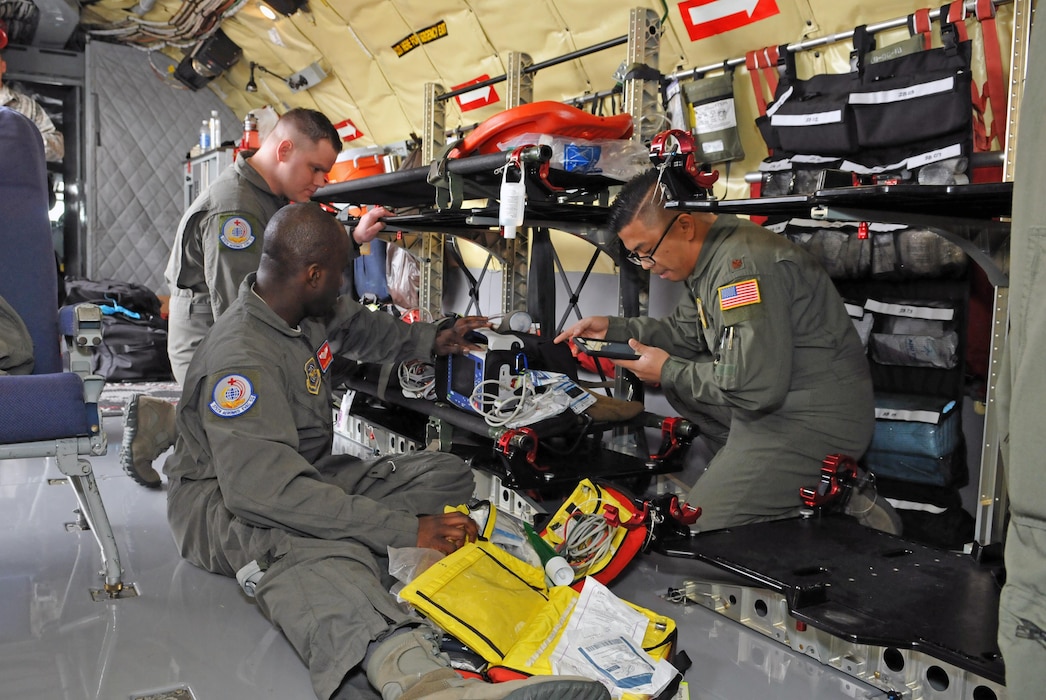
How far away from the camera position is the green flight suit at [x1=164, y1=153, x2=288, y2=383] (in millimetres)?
3262

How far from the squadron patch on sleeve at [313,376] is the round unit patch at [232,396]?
298 millimetres

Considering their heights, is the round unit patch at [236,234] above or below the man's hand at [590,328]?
above

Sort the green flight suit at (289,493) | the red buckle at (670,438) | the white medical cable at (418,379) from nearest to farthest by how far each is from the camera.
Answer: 1. the green flight suit at (289,493)
2. the red buckle at (670,438)
3. the white medical cable at (418,379)

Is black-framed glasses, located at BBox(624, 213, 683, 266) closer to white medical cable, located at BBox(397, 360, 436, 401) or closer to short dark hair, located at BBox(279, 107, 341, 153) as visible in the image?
white medical cable, located at BBox(397, 360, 436, 401)

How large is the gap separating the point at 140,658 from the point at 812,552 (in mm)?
1806

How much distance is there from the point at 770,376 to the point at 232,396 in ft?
5.18

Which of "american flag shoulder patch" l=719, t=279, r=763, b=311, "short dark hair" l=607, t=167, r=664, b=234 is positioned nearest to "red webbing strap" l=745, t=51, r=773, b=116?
"short dark hair" l=607, t=167, r=664, b=234

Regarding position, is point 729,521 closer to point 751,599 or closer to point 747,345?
point 751,599

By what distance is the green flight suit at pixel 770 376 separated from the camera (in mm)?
2631

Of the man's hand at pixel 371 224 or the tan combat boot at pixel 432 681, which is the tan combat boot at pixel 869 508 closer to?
the tan combat boot at pixel 432 681

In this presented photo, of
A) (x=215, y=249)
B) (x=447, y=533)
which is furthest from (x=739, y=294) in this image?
(x=215, y=249)

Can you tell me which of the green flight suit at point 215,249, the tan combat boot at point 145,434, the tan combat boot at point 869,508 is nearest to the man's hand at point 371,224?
the green flight suit at point 215,249

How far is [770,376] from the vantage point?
262cm

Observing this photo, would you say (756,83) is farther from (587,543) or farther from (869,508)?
(587,543)
